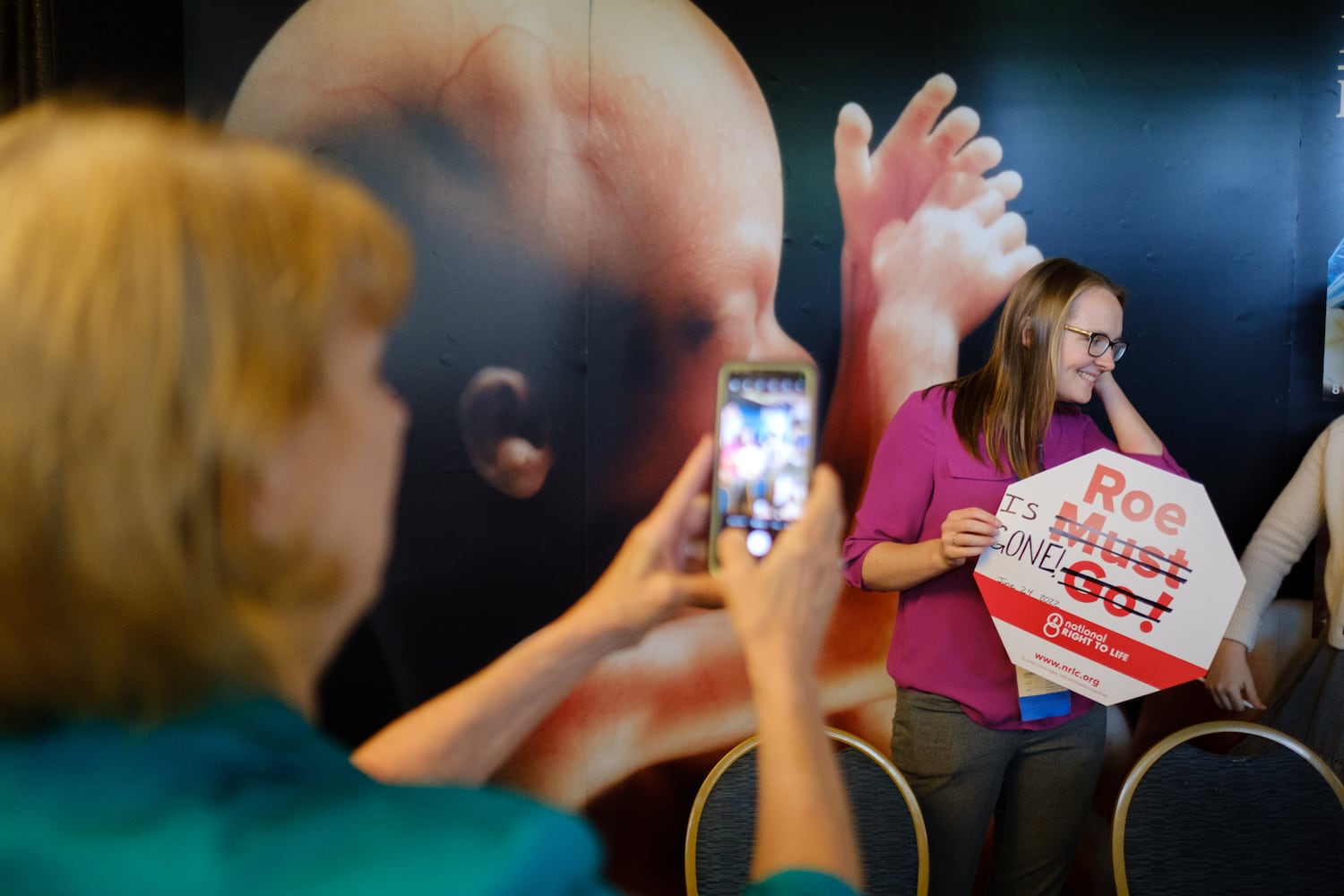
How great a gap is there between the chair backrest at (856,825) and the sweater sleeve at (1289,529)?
1.34m

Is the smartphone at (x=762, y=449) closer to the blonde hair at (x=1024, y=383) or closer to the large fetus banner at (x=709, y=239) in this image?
the blonde hair at (x=1024, y=383)

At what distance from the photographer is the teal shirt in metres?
0.45

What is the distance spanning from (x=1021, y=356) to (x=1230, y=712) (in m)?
1.38

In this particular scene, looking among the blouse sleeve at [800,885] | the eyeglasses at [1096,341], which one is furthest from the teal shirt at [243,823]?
the eyeglasses at [1096,341]

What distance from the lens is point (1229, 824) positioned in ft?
5.62

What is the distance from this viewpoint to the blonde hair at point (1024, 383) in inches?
80.7

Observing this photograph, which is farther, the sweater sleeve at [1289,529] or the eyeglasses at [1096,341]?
the sweater sleeve at [1289,529]

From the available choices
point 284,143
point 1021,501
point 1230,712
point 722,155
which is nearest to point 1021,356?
point 1021,501

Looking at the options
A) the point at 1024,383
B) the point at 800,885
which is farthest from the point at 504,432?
the point at 800,885

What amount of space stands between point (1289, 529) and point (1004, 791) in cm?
118

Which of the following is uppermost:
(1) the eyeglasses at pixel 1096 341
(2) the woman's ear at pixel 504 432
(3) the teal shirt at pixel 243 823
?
(1) the eyeglasses at pixel 1096 341

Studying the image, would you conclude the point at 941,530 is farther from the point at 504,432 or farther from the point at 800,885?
the point at 800,885

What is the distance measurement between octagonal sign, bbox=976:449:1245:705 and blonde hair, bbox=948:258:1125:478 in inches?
6.2

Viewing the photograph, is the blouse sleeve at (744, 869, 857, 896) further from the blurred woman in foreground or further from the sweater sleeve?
the sweater sleeve
